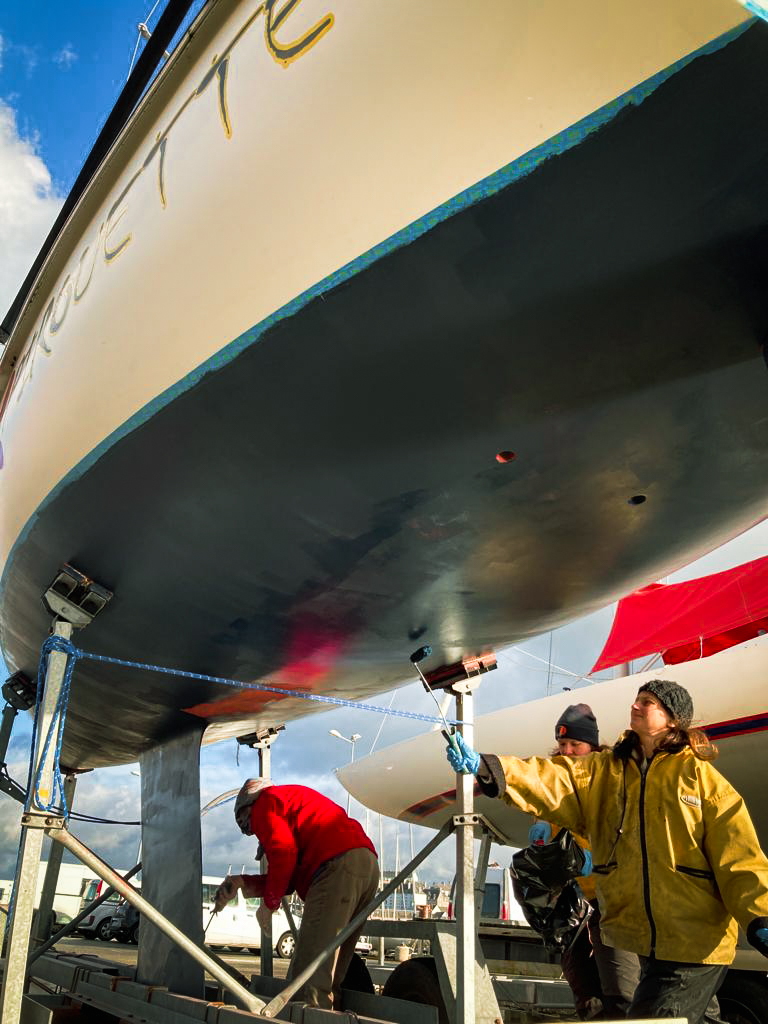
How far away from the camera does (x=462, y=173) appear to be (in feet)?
4.61

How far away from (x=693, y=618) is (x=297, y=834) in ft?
23.9

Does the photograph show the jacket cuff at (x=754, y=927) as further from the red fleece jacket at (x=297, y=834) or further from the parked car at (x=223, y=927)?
the parked car at (x=223, y=927)

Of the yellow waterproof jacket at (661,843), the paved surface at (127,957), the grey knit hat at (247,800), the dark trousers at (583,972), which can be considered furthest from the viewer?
the paved surface at (127,957)

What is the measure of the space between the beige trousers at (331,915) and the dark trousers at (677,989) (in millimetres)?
1587

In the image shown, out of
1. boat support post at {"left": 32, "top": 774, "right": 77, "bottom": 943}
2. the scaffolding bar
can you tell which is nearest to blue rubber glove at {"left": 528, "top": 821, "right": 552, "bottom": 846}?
the scaffolding bar

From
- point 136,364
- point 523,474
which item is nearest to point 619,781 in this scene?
point 523,474

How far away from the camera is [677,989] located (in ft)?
6.50

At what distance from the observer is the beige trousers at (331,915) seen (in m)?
3.24

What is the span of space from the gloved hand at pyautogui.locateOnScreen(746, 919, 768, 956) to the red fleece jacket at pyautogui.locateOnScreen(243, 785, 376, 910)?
205 cm

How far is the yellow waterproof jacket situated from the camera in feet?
6.45

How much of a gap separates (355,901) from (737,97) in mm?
3302

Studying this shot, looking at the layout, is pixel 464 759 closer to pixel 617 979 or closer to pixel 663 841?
pixel 663 841

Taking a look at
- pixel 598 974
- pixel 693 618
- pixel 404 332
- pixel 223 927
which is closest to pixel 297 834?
pixel 598 974

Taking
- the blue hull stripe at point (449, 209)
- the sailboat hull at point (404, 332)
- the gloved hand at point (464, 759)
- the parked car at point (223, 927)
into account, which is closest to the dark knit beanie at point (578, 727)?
the sailboat hull at point (404, 332)
